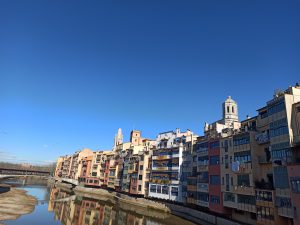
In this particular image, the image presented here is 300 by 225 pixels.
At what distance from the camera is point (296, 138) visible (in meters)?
37.2

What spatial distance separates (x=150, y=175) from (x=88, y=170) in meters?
69.2

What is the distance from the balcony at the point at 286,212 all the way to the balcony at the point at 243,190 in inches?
281

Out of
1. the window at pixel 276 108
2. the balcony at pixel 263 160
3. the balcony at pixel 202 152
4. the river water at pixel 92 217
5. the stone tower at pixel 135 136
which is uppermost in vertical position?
the stone tower at pixel 135 136

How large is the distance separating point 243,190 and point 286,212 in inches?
436

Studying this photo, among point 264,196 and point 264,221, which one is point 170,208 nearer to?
point 264,221

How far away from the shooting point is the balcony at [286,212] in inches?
1410

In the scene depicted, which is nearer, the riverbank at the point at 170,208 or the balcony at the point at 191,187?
the riverbank at the point at 170,208

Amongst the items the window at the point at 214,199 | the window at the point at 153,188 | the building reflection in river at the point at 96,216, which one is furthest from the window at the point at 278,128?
the window at the point at 153,188

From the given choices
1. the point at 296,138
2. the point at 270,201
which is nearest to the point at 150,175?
the point at 270,201

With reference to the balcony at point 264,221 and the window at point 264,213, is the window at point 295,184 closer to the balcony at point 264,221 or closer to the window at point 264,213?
the window at point 264,213

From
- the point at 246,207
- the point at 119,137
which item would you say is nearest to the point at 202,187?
the point at 246,207

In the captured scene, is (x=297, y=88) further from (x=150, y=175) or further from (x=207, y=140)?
(x=150, y=175)

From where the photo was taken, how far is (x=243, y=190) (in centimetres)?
4769

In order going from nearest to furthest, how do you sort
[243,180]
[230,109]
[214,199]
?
[243,180]
[214,199]
[230,109]
